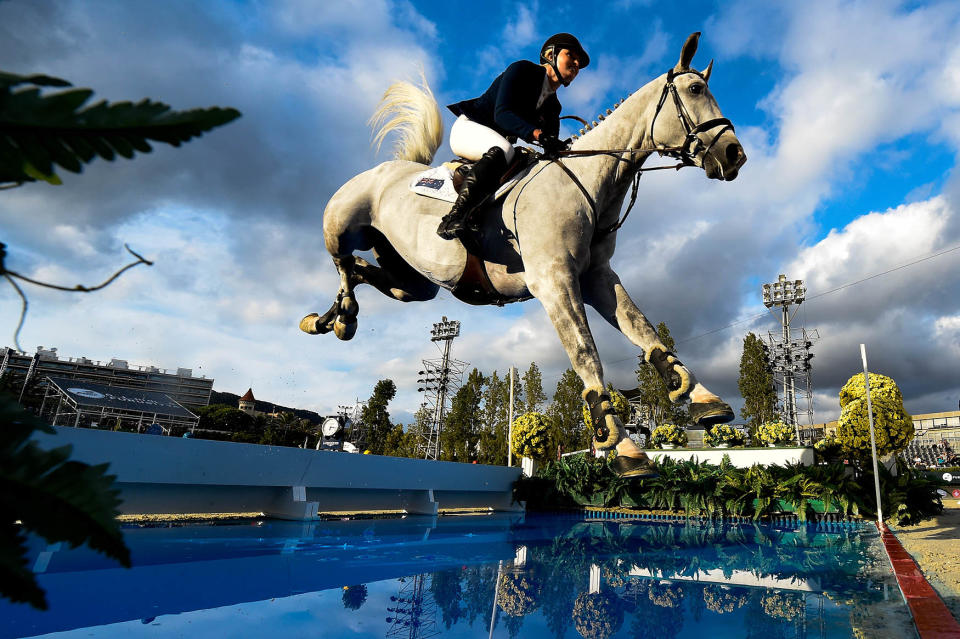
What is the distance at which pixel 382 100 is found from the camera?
359 cm

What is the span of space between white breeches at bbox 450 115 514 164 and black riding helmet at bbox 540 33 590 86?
1.52ft

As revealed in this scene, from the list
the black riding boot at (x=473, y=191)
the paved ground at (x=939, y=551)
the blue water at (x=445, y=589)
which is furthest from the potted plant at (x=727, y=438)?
the black riding boot at (x=473, y=191)

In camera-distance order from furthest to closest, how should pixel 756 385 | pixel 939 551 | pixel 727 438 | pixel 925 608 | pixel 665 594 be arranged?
1. pixel 756 385
2. pixel 727 438
3. pixel 939 551
4. pixel 665 594
5. pixel 925 608

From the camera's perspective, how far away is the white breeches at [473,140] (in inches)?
110

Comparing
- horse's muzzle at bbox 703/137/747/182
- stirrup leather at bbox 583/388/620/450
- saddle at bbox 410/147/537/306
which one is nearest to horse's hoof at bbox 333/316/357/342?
saddle at bbox 410/147/537/306

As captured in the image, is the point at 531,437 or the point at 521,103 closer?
the point at 521,103

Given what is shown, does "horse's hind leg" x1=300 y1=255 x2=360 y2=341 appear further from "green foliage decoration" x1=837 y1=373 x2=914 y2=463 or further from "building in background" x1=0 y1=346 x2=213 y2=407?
"building in background" x1=0 y1=346 x2=213 y2=407

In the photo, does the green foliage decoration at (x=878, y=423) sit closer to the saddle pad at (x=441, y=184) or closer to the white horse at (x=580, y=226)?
the white horse at (x=580, y=226)

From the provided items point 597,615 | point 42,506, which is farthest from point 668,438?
point 42,506

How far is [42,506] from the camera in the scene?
37 centimetres

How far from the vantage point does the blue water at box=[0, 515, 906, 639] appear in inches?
93.5

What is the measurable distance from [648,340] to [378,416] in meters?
35.1

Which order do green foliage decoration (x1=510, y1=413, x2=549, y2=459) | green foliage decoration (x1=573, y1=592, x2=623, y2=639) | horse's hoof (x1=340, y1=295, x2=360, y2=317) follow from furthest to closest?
green foliage decoration (x1=510, y1=413, x2=549, y2=459) < horse's hoof (x1=340, y1=295, x2=360, y2=317) < green foliage decoration (x1=573, y1=592, x2=623, y2=639)

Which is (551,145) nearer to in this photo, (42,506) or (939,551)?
(42,506)
